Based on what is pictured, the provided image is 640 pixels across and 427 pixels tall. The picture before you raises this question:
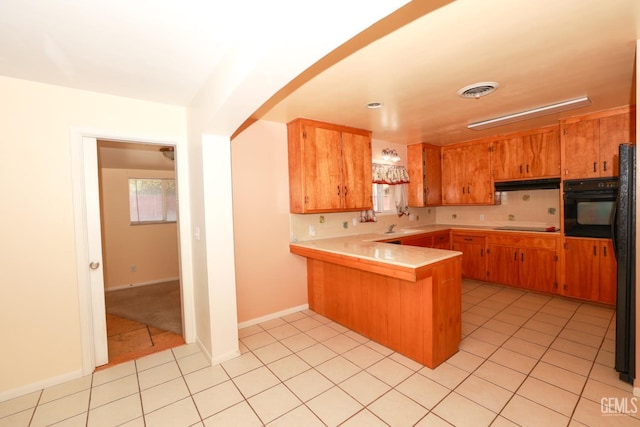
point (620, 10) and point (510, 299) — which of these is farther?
point (510, 299)

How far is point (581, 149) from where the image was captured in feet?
11.5

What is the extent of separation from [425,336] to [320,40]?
2.34 meters

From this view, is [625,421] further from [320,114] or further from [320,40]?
[320,114]

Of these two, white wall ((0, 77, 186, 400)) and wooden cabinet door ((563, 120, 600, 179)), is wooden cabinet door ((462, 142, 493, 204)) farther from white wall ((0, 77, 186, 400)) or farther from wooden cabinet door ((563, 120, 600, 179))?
white wall ((0, 77, 186, 400))

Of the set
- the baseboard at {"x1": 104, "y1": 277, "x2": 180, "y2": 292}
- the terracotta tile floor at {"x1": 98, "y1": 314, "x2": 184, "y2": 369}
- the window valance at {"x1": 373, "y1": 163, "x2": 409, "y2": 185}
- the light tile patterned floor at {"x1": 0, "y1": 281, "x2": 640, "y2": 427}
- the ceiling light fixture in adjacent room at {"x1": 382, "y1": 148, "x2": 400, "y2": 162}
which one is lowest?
the light tile patterned floor at {"x1": 0, "y1": 281, "x2": 640, "y2": 427}

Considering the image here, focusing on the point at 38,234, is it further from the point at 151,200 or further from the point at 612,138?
the point at 612,138

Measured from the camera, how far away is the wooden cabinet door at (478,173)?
4.57 m

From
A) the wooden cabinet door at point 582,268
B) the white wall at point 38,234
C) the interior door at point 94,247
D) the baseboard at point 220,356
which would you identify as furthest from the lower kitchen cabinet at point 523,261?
the white wall at point 38,234

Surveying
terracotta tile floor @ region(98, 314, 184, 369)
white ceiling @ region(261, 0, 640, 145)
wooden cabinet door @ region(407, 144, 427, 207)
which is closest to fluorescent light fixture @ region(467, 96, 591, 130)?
white ceiling @ region(261, 0, 640, 145)

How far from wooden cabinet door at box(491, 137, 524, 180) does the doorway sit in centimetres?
497

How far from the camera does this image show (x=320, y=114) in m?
3.16

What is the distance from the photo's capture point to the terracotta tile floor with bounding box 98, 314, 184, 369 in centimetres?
270

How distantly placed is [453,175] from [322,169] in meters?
2.86

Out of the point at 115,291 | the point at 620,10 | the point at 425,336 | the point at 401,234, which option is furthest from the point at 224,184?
the point at 115,291
